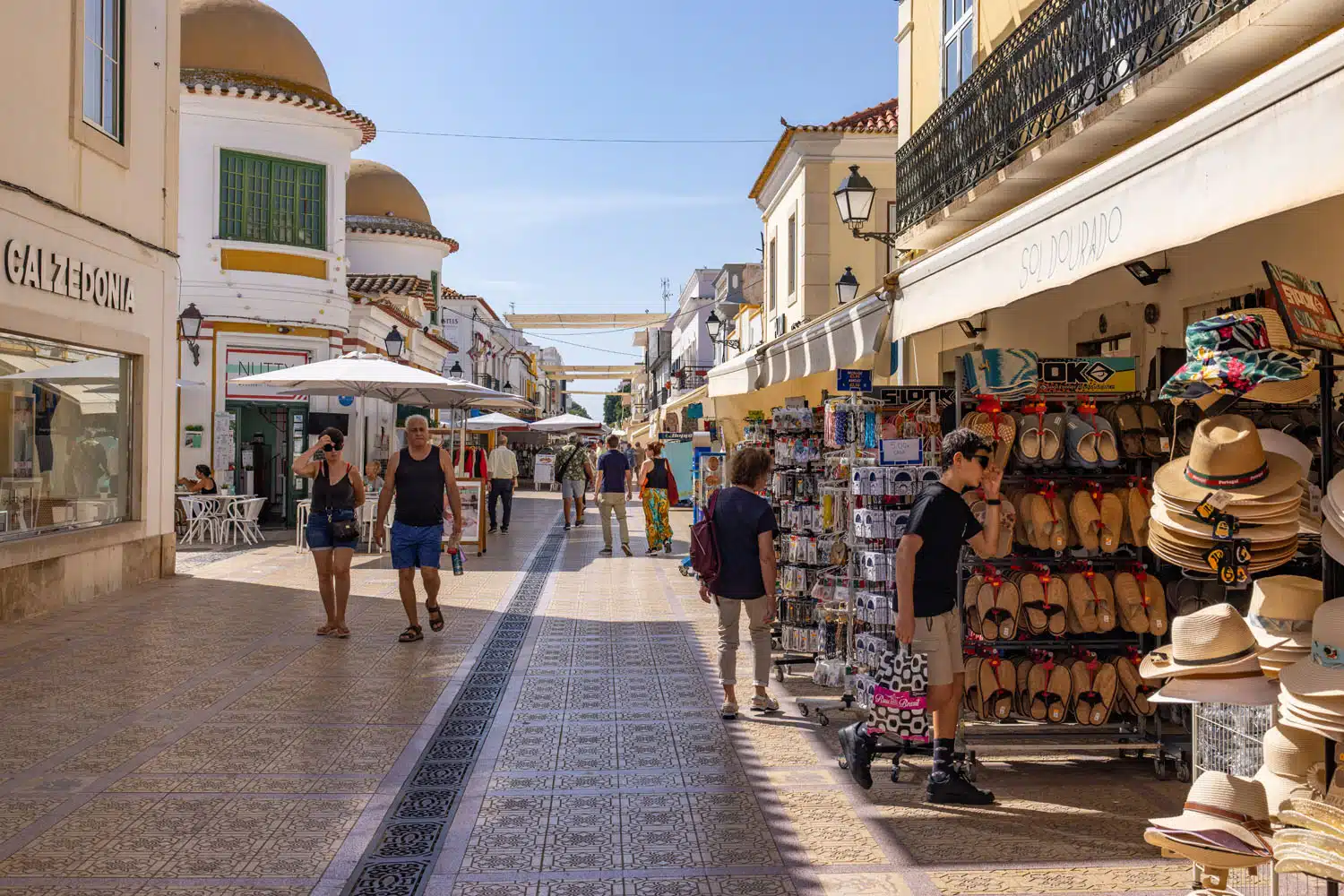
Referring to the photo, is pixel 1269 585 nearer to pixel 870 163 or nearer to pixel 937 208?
pixel 937 208

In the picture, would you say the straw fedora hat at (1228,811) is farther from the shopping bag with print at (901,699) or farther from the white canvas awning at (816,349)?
the white canvas awning at (816,349)

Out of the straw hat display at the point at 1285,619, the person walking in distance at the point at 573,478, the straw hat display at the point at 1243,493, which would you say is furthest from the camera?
the person walking in distance at the point at 573,478

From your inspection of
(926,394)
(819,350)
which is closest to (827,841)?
(926,394)

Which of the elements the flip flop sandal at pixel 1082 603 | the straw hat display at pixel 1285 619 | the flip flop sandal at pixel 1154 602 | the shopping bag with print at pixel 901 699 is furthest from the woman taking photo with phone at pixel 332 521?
the straw hat display at pixel 1285 619

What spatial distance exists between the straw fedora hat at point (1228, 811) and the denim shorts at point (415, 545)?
7000 millimetres

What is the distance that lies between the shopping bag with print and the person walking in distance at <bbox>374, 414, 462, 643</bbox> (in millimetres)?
4820

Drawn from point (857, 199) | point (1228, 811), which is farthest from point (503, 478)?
point (1228, 811)

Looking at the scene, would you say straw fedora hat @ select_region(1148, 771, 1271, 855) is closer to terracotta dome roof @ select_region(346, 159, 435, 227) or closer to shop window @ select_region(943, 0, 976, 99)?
shop window @ select_region(943, 0, 976, 99)

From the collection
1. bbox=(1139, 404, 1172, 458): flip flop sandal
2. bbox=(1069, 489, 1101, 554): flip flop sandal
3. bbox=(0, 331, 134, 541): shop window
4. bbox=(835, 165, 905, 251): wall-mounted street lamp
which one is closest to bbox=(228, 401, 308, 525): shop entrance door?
bbox=(0, 331, 134, 541): shop window

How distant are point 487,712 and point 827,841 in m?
2.98

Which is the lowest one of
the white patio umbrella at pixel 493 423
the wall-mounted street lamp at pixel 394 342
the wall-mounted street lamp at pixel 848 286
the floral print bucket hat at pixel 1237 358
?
the floral print bucket hat at pixel 1237 358

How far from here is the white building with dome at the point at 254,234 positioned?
70.3ft

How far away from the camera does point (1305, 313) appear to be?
4016mm

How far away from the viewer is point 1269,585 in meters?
4.38
